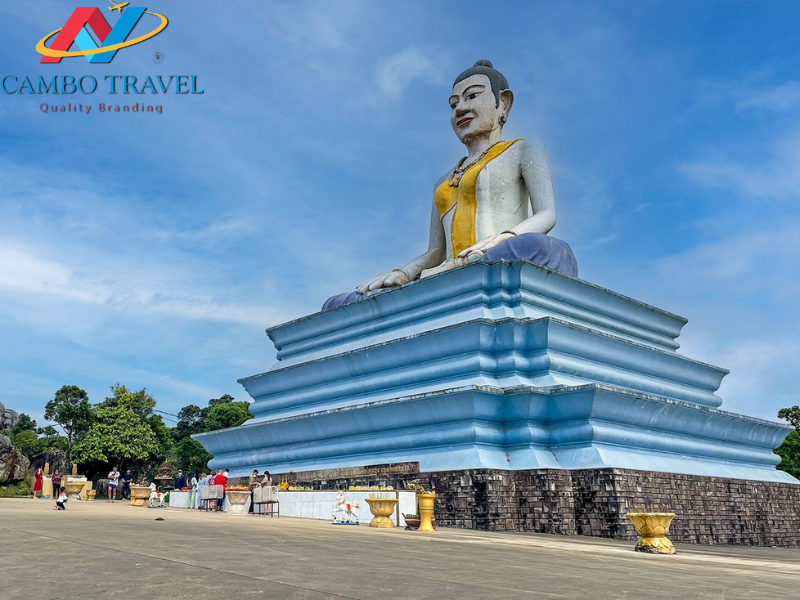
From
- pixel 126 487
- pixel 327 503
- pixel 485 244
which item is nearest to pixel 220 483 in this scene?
pixel 327 503

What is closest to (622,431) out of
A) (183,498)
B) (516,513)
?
(516,513)

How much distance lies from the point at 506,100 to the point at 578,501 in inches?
604

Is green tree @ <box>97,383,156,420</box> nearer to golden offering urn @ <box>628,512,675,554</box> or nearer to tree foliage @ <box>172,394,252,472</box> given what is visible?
tree foliage @ <box>172,394,252,472</box>

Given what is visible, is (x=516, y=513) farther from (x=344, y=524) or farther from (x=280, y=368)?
(x=280, y=368)

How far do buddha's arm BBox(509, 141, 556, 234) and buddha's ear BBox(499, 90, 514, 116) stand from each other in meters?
2.19

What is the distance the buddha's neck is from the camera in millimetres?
25844

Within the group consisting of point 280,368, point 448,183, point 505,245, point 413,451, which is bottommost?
point 413,451

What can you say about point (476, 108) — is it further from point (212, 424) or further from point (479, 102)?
point (212, 424)

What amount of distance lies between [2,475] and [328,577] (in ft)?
127

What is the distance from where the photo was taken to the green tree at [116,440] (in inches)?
1791

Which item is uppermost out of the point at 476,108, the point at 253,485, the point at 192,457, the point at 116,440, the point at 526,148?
the point at 476,108

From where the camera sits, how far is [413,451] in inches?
768

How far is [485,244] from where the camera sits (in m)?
22.5

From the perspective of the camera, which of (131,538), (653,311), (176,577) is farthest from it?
(653,311)
